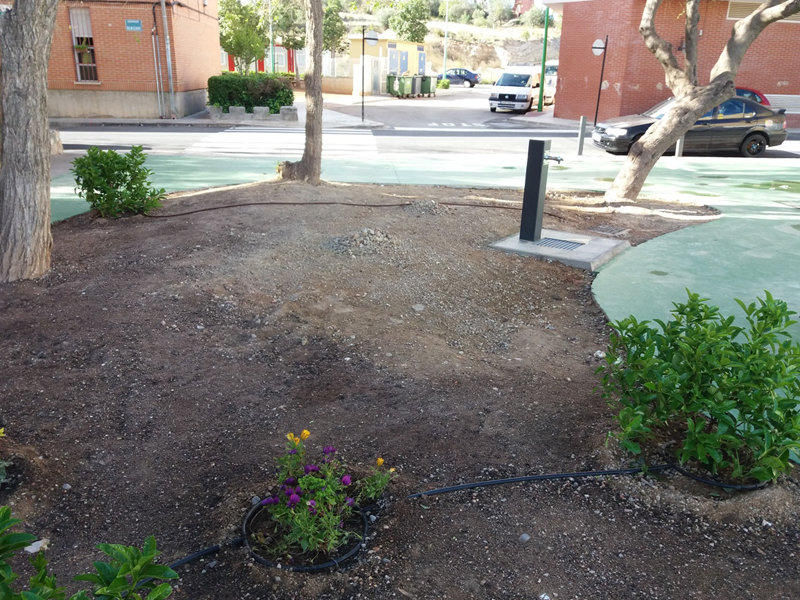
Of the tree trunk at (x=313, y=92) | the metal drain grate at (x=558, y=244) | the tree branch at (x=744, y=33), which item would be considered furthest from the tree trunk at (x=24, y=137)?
the tree branch at (x=744, y=33)

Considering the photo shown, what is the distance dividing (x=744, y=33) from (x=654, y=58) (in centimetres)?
1494

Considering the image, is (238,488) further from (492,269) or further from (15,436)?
(492,269)

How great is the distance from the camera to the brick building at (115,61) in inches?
902

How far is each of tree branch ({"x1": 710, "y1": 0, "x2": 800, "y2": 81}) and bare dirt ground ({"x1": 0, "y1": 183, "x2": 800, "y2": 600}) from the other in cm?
551

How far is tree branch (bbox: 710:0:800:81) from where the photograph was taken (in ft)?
31.4

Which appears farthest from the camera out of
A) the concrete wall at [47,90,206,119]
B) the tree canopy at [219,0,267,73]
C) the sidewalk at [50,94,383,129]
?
the tree canopy at [219,0,267,73]

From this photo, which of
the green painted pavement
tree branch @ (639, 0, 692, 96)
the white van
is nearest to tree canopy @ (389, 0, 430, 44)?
the white van

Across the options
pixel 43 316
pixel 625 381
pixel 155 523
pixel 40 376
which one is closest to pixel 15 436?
pixel 40 376

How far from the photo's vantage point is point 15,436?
12.3 ft

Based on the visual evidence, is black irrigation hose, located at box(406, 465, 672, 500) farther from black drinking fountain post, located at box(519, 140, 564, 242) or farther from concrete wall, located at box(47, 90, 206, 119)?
concrete wall, located at box(47, 90, 206, 119)

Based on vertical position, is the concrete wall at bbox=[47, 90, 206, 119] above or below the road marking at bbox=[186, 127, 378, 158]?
above

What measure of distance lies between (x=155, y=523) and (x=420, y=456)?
137cm

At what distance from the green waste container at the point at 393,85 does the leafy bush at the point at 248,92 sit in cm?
1447

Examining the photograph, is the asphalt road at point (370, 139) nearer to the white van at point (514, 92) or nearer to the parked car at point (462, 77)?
the white van at point (514, 92)
